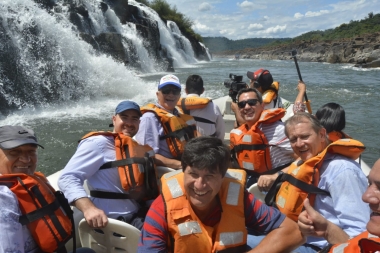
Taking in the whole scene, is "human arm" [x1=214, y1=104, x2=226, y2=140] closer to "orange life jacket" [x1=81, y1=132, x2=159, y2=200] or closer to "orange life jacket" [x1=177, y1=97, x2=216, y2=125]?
"orange life jacket" [x1=177, y1=97, x2=216, y2=125]

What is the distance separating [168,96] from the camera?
10.2ft

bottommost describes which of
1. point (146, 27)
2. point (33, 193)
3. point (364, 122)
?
point (364, 122)

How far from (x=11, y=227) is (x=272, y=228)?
1.27m

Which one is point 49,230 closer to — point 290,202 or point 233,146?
point 290,202

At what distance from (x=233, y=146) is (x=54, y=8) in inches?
595

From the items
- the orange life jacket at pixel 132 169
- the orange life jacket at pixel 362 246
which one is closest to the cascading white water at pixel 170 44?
the orange life jacket at pixel 132 169

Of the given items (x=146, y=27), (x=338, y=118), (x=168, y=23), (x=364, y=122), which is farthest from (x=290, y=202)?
(x=168, y=23)

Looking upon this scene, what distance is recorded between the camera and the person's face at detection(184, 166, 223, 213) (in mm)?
1551

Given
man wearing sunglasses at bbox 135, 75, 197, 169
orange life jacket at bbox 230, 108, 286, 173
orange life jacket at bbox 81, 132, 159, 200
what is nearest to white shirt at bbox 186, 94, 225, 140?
man wearing sunglasses at bbox 135, 75, 197, 169

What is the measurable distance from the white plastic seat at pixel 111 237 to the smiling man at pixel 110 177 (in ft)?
0.46

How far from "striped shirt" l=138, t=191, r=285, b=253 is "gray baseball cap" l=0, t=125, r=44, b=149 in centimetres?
75

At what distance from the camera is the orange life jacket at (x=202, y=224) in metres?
1.60

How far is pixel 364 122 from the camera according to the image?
29.4ft

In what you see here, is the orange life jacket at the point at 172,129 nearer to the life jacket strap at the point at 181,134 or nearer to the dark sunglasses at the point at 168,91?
the life jacket strap at the point at 181,134
